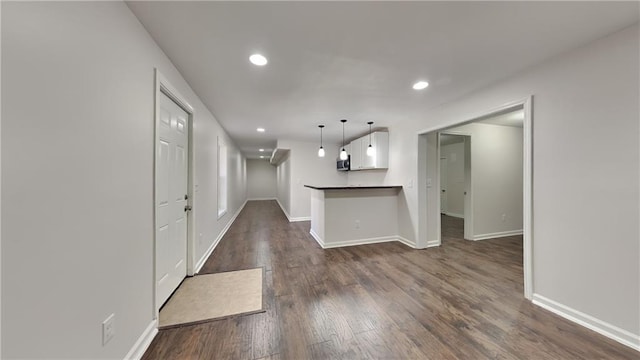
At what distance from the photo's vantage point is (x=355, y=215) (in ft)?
13.6

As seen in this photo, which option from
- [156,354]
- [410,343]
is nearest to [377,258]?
→ [410,343]

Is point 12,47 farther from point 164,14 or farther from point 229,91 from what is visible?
point 229,91

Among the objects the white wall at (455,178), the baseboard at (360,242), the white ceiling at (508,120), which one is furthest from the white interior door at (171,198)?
the white wall at (455,178)

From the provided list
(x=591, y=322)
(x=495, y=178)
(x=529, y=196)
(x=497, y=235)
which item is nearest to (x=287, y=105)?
(x=529, y=196)

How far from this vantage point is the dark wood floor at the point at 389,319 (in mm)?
1572

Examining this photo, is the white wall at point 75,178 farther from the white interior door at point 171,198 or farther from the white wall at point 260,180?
the white wall at point 260,180

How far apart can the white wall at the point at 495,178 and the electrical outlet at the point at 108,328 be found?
5.33 metres

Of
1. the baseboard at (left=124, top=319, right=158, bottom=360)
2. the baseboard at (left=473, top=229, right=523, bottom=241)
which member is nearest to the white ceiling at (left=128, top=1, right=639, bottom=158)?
the baseboard at (left=124, top=319, right=158, bottom=360)

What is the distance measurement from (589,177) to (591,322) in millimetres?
1229

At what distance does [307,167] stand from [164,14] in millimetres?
5135

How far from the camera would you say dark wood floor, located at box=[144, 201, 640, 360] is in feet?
5.16

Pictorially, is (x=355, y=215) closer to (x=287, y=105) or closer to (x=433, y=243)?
(x=433, y=243)

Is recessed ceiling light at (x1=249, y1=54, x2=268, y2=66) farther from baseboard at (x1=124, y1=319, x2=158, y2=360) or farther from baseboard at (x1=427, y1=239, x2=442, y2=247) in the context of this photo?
baseboard at (x1=427, y1=239, x2=442, y2=247)

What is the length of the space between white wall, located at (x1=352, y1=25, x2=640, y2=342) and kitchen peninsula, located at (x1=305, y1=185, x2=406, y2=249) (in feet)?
7.55
